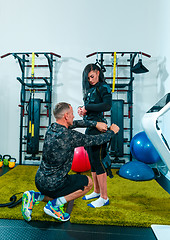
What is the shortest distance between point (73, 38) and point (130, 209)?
10.5ft

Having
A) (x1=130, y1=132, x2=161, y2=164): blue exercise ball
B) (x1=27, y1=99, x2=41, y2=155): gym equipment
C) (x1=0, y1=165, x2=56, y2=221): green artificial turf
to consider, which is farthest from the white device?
(x1=27, y1=99, x2=41, y2=155): gym equipment

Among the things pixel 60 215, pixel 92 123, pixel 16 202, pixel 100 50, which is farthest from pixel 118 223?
pixel 100 50

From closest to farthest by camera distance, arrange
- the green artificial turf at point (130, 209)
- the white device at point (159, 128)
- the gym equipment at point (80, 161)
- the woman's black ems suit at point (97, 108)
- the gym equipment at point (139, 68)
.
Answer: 1. the white device at point (159, 128)
2. the green artificial turf at point (130, 209)
3. the woman's black ems suit at point (97, 108)
4. the gym equipment at point (80, 161)
5. the gym equipment at point (139, 68)

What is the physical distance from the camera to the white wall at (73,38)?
11.7 ft

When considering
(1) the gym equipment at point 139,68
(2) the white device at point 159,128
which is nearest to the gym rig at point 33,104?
(1) the gym equipment at point 139,68

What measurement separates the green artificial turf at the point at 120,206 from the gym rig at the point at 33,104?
908 mm

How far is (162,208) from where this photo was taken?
180 centimetres

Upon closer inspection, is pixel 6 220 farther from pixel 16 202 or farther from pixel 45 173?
pixel 45 173

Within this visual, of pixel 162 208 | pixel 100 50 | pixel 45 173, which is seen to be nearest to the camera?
pixel 45 173

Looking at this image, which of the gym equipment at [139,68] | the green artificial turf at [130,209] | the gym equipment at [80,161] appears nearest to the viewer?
the green artificial turf at [130,209]

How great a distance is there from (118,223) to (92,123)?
33.5 inches

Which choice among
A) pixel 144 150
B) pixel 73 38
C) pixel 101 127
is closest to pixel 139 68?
pixel 144 150

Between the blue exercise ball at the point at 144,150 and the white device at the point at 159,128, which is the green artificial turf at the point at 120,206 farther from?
the white device at the point at 159,128

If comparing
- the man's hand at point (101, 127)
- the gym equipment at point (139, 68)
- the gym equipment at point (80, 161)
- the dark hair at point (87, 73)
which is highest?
the gym equipment at point (139, 68)
